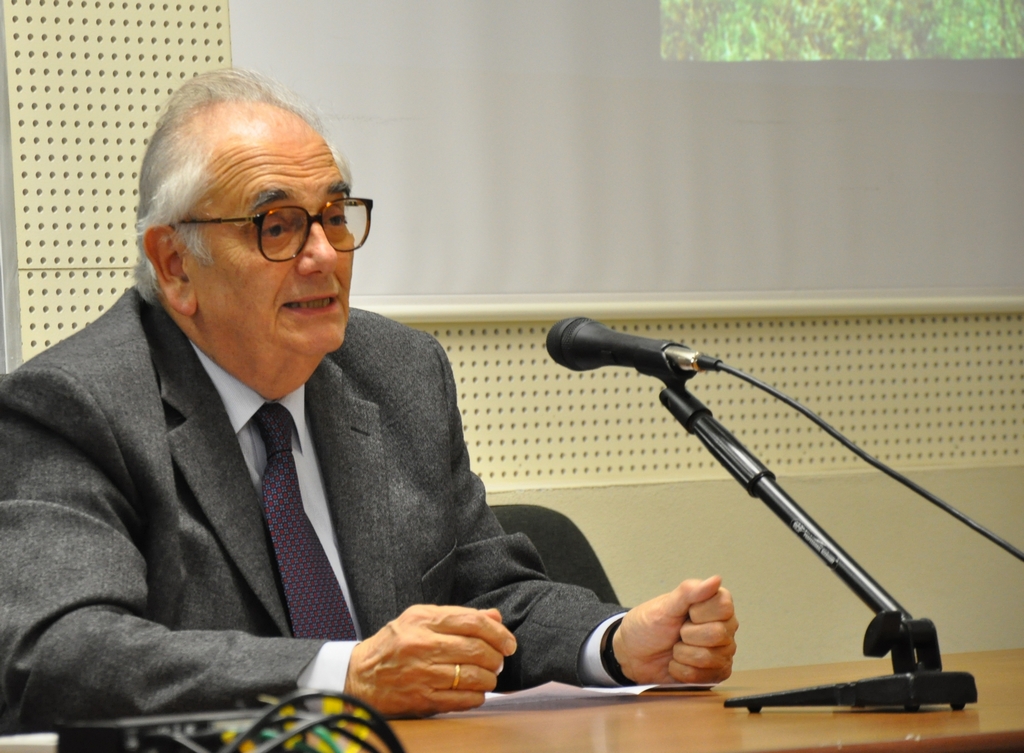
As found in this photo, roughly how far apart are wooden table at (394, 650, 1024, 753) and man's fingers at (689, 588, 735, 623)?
0.30ft

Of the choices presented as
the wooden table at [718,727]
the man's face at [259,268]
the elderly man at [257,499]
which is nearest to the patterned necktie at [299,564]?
the elderly man at [257,499]

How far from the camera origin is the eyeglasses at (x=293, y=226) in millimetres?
1734

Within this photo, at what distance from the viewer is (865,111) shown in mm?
3113

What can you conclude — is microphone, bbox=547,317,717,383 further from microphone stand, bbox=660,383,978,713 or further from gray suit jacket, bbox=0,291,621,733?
gray suit jacket, bbox=0,291,621,733

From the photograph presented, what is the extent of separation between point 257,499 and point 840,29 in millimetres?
2137

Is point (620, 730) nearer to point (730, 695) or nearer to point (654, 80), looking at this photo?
point (730, 695)

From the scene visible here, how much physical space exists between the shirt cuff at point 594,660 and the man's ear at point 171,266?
738 millimetres

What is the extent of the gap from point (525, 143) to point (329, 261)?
3.95 ft

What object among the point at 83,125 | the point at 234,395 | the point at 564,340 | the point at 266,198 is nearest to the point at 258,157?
the point at 266,198

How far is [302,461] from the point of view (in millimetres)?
1813

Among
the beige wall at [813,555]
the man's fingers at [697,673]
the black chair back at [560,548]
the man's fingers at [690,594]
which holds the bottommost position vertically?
the beige wall at [813,555]

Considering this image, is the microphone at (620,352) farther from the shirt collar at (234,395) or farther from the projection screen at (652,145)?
the projection screen at (652,145)

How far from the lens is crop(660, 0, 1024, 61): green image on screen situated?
3.00m

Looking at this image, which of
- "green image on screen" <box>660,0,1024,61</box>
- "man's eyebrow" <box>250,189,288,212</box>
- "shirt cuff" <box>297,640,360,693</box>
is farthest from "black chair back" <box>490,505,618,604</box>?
"green image on screen" <box>660,0,1024,61</box>
